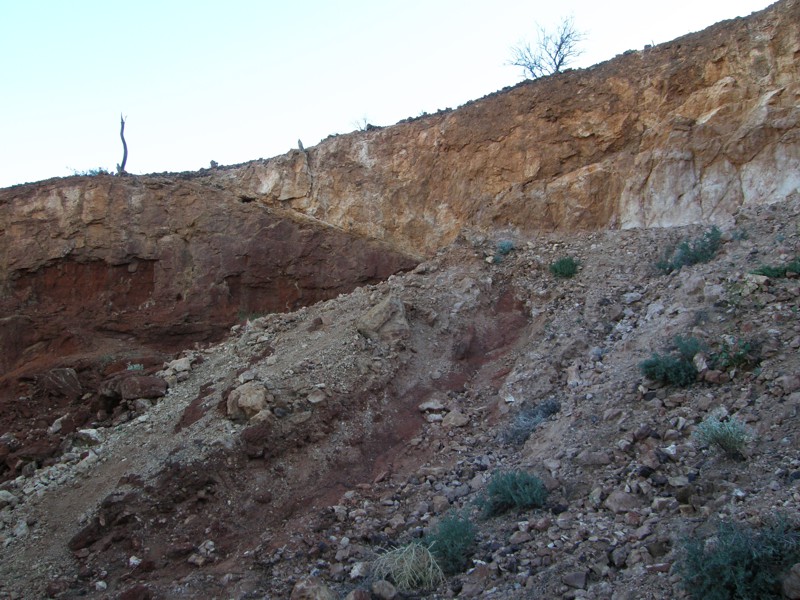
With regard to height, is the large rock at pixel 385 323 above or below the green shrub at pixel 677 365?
above

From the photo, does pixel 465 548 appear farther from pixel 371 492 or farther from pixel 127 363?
pixel 127 363

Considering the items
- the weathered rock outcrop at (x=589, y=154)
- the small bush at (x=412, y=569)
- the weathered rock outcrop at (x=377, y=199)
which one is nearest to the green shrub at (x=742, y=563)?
the small bush at (x=412, y=569)

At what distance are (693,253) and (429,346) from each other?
137 inches

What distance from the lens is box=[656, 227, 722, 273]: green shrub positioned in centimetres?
827

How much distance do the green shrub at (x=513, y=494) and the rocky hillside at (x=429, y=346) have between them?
0.32 feet

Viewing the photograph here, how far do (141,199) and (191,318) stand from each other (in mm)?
2726

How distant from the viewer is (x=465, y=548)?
485cm

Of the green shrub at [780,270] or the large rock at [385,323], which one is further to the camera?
the large rock at [385,323]

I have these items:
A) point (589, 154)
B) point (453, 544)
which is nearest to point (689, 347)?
point (453, 544)

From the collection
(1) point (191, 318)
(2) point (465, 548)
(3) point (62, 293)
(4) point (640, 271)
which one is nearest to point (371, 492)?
(2) point (465, 548)

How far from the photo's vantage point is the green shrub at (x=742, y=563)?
334cm

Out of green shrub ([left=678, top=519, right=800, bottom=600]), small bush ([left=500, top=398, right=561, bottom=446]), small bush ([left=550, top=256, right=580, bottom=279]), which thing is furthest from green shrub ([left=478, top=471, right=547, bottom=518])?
small bush ([left=550, top=256, right=580, bottom=279])

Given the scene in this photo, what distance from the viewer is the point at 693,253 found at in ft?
27.3

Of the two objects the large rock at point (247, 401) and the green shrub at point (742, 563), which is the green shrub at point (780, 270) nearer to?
the green shrub at point (742, 563)
